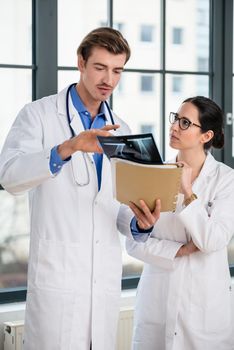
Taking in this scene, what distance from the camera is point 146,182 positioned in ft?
6.52

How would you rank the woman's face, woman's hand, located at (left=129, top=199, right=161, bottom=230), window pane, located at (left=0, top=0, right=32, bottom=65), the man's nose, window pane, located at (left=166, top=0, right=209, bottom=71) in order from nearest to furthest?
woman's hand, located at (left=129, top=199, right=161, bottom=230) → the man's nose → the woman's face → window pane, located at (left=0, top=0, right=32, bottom=65) → window pane, located at (left=166, top=0, right=209, bottom=71)

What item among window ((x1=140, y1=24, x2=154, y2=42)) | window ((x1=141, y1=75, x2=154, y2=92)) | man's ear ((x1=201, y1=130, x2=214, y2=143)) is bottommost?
man's ear ((x1=201, y1=130, x2=214, y2=143))

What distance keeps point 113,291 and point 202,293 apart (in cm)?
43

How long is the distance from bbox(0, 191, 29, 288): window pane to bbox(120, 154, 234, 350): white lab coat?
97cm

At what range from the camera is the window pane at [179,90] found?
3805mm

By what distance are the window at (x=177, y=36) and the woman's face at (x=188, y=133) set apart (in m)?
1.27

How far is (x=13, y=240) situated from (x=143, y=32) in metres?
1.36

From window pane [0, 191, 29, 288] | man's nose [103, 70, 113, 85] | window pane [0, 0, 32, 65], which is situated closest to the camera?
man's nose [103, 70, 113, 85]

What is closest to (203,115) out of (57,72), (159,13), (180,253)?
(180,253)

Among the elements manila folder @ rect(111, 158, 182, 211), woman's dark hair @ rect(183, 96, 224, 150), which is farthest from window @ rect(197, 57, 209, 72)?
manila folder @ rect(111, 158, 182, 211)

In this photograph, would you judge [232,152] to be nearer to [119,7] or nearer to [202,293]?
[119,7]

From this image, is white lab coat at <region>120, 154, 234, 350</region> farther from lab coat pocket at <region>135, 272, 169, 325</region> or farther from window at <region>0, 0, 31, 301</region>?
window at <region>0, 0, 31, 301</region>

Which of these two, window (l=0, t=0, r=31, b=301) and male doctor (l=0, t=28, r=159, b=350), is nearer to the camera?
A: male doctor (l=0, t=28, r=159, b=350)

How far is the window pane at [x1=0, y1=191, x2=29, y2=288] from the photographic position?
3.38 metres
